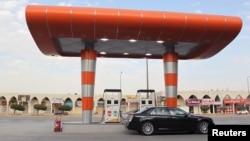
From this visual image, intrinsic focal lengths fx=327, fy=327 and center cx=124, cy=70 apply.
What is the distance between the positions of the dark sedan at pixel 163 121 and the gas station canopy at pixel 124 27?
3.91 meters

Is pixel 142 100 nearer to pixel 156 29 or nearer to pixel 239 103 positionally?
pixel 156 29

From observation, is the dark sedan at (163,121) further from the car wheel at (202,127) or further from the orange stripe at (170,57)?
the orange stripe at (170,57)

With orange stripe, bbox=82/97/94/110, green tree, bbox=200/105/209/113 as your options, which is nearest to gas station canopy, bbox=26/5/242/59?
orange stripe, bbox=82/97/94/110

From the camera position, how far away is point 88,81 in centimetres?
1858

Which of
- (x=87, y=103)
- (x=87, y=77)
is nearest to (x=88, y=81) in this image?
(x=87, y=77)

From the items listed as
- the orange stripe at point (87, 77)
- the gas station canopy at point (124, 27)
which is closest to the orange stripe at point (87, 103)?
the orange stripe at point (87, 77)

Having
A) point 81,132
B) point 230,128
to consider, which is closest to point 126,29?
point 81,132

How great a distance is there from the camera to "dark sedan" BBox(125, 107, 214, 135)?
15477 mm

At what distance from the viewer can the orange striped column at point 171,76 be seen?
19672mm

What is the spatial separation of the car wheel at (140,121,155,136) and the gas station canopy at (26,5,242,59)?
446 centimetres

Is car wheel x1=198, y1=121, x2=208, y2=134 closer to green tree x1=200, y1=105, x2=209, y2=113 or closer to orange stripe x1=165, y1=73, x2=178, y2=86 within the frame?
orange stripe x1=165, y1=73, x2=178, y2=86

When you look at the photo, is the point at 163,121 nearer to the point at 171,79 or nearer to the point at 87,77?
the point at 171,79

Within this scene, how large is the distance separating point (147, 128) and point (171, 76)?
5.17 m

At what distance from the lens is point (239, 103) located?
8512 cm
